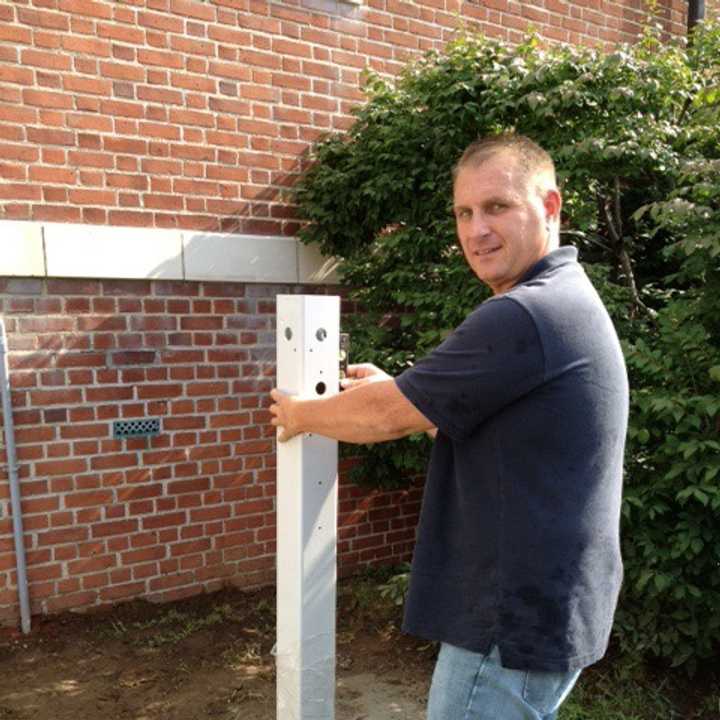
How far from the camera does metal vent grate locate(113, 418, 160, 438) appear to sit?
3.84m

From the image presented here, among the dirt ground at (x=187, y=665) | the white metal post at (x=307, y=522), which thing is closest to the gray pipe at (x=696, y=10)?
the dirt ground at (x=187, y=665)

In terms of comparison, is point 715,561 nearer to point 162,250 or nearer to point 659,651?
point 659,651

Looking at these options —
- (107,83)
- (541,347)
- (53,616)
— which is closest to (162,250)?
(107,83)

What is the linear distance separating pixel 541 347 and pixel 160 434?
9.44 feet

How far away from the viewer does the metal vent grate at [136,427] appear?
3.84 metres

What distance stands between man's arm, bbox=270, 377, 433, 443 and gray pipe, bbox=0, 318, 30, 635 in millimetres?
2168

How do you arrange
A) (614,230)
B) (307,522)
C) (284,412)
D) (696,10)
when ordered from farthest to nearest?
(696,10)
(614,230)
(307,522)
(284,412)

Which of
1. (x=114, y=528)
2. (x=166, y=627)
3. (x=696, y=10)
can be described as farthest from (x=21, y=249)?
(x=696, y=10)

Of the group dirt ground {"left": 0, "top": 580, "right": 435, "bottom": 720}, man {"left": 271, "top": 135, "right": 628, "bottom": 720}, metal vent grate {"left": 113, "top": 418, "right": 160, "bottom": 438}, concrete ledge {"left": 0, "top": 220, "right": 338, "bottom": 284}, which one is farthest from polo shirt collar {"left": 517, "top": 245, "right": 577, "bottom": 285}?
metal vent grate {"left": 113, "top": 418, "right": 160, "bottom": 438}

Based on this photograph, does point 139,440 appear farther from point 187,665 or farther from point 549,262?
point 549,262

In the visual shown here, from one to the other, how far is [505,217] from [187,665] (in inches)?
109

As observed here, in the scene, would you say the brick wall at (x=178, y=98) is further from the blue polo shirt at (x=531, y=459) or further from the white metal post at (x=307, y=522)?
the blue polo shirt at (x=531, y=459)

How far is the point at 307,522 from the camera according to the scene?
2121 mm

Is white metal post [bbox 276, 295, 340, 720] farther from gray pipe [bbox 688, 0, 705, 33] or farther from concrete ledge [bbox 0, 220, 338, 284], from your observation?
gray pipe [bbox 688, 0, 705, 33]
